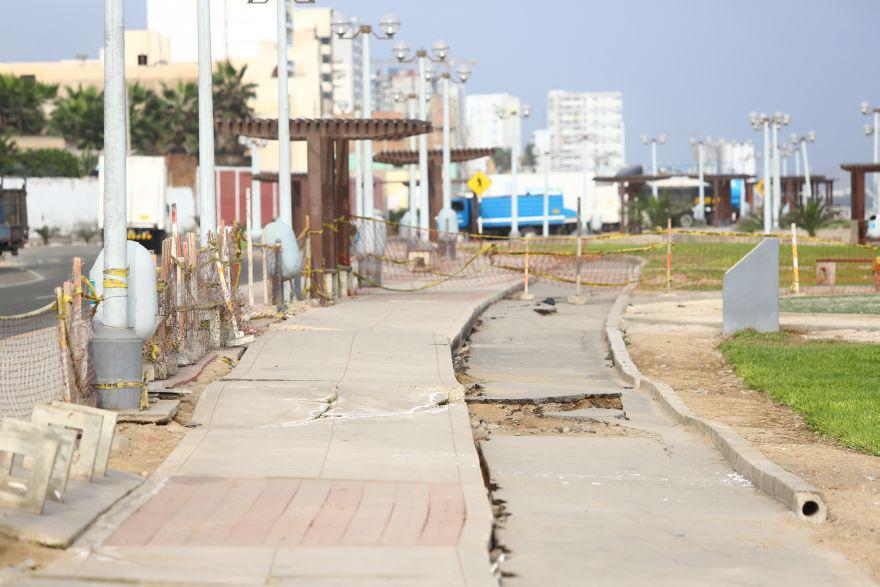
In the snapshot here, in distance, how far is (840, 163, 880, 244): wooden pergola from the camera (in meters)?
58.8

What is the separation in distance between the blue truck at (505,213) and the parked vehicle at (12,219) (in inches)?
1651

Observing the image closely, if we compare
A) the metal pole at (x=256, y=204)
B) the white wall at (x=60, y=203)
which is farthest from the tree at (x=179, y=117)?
the metal pole at (x=256, y=204)

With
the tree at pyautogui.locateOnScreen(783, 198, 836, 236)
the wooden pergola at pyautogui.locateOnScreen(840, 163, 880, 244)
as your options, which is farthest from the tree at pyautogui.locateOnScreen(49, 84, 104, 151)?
the wooden pergola at pyautogui.locateOnScreen(840, 163, 880, 244)

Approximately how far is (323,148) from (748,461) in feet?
67.3

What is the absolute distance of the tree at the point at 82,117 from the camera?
107 meters

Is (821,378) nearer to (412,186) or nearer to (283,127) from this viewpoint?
(283,127)

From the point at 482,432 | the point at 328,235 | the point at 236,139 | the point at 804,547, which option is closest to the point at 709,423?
the point at 482,432

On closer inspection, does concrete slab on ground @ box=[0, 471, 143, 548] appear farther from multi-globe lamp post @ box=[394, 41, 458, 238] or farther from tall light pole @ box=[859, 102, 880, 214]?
tall light pole @ box=[859, 102, 880, 214]

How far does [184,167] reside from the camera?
88.3 metres

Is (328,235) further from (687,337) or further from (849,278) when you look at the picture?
(849,278)

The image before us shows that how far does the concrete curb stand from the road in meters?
15.7

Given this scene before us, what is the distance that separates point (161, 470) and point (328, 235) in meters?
20.9

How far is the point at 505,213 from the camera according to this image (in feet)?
312

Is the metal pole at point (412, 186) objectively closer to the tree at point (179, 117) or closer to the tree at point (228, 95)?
the tree at point (228, 95)
